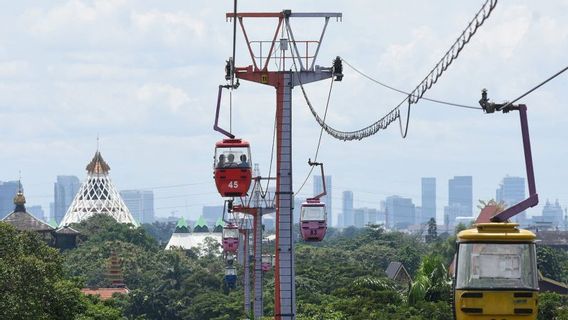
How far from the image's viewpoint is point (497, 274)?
3081 cm

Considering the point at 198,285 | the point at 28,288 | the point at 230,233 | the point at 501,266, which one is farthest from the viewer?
the point at 198,285

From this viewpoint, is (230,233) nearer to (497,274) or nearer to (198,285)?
(198,285)

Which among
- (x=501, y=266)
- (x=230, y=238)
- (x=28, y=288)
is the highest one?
(x=230, y=238)

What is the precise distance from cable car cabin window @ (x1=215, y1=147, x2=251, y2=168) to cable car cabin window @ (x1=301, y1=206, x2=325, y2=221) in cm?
1510

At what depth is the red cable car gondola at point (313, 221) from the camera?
65.0m

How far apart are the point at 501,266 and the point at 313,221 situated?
114 feet

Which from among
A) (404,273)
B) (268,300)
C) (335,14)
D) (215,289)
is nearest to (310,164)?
(335,14)

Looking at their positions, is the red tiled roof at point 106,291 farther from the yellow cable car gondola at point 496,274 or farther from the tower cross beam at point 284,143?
the yellow cable car gondola at point 496,274

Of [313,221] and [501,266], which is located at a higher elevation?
[313,221]

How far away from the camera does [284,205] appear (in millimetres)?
44625

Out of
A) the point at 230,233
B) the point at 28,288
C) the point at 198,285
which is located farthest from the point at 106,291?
the point at 28,288

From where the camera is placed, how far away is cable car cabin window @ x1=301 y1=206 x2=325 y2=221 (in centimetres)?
6562

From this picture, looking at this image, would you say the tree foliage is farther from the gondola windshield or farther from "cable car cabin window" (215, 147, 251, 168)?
"cable car cabin window" (215, 147, 251, 168)

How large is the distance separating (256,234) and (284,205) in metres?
34.5
